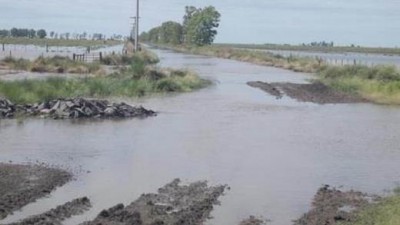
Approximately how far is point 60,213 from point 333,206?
17.1 ft

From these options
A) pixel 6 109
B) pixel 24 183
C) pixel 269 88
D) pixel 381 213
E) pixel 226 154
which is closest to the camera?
pixel 381 213

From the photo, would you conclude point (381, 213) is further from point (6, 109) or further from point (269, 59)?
point (269, 59)

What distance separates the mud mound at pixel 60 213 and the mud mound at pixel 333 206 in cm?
393

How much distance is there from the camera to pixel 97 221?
36.2 ft

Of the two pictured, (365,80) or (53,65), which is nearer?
(365,80)

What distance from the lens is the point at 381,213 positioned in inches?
473

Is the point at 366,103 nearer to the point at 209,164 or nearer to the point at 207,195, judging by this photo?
the point at 209,164

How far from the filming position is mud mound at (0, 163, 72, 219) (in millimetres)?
12352

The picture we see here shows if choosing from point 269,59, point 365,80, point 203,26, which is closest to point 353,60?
point 269,59

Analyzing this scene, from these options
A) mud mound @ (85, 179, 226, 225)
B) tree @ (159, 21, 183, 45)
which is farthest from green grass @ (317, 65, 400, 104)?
tree @ (159, 21, 183, 45)

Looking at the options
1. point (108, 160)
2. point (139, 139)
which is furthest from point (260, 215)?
point (139, 139)

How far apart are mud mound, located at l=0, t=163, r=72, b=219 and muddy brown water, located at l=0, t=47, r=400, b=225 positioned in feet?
0.96

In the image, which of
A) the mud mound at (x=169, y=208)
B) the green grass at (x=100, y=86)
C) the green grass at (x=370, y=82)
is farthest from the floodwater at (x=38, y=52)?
the mud mound at (x=169, y=208)

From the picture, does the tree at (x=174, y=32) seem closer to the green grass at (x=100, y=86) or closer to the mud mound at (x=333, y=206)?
the green grass at (x=100, y=86)
